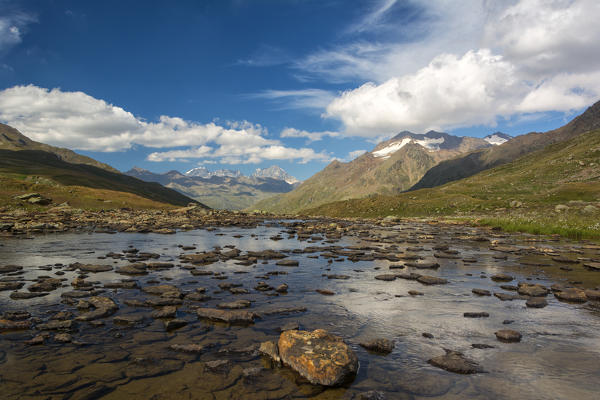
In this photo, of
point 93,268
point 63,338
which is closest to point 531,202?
point 93,268

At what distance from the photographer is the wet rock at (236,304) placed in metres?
14.8

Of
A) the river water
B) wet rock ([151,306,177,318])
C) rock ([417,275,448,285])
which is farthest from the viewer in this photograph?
rock ([417,275,448,285])

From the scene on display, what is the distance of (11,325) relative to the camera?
1173 centimetres

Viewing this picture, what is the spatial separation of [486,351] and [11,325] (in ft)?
58.9

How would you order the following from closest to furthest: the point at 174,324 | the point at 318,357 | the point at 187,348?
the point at 318,357 < the point at 187,348 < the point at 174,324

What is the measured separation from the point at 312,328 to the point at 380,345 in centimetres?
295

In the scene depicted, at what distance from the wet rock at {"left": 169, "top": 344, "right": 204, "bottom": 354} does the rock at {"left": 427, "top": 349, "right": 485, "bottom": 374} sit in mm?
7859

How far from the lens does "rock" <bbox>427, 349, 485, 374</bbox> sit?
9.52 m

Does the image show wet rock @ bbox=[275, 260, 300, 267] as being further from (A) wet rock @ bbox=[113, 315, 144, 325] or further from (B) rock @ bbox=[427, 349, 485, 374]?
(B) rock @ bbox=[427, 349, 485, 374]

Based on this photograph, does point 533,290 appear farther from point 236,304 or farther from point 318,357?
point 236,304

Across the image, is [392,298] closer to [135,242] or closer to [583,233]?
[135,242]

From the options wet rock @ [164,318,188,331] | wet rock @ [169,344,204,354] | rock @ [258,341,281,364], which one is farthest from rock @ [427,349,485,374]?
wet rock @ [164,318,188,331]

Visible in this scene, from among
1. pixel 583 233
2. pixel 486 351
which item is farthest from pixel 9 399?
pixel 583 233

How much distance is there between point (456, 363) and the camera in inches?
385
